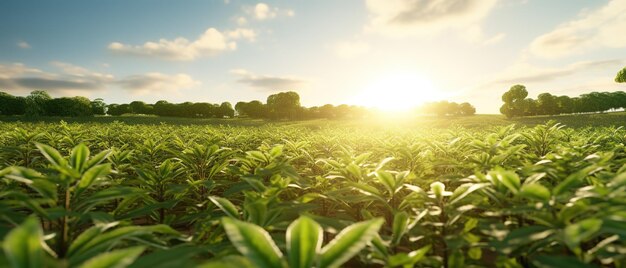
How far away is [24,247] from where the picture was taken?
105 cm

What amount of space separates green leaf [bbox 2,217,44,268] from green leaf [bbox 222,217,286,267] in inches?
22.0

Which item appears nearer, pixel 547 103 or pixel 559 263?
pixel 559 263

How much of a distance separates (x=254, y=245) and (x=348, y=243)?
345 mm

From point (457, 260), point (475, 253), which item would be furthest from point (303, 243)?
point (475, 253)

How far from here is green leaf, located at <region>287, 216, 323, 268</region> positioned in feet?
3.99

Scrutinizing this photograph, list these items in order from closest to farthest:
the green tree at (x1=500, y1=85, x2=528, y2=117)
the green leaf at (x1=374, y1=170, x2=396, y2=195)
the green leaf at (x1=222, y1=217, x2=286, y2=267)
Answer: the green leaf at (x1=222, y1=217, x2=286, y2=267) → the green leaf at (x1=374, y1=170, x2=396, y2=195) → the green tree at (x1=500, y1=85, x2=528, y2=117)

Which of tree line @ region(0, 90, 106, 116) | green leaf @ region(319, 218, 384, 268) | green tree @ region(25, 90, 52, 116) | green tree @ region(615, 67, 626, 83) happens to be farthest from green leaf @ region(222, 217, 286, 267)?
green tree @ region(615, 67, 626, 83)

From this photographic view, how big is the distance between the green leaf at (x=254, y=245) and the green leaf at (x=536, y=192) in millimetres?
1244

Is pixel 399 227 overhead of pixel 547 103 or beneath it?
beneath

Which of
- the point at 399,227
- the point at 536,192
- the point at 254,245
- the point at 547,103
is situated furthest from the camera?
the point at 547,103

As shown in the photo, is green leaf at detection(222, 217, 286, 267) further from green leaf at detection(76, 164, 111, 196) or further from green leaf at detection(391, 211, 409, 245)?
green leaf at detection(76, 164, 111, 196)

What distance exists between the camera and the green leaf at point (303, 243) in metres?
1.22

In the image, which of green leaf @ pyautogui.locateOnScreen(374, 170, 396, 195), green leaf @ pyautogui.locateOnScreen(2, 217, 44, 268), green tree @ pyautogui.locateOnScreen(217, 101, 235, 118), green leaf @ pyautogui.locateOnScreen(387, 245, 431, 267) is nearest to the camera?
green leaf @ pyautogui.locateOnScreen(2, 217, 44, 268)

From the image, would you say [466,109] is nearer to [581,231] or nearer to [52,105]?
[52,105]
